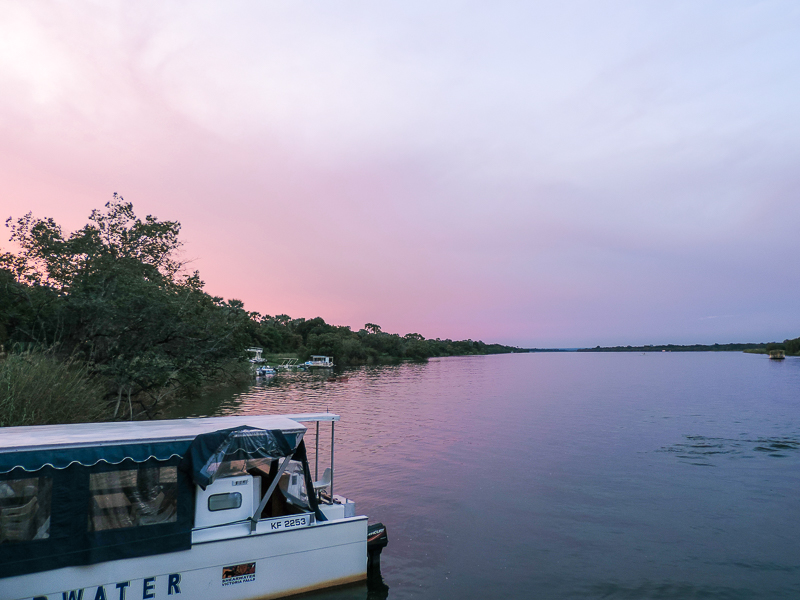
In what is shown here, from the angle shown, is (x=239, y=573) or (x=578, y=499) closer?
(x=239, y=573)

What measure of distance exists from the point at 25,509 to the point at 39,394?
30.4ft

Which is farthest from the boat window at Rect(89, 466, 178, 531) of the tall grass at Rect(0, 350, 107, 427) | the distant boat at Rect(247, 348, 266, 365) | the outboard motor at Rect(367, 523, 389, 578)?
the distant boat at Rect(247, 348, 266, 365)

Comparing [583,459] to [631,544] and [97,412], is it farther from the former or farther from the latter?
[97,412]

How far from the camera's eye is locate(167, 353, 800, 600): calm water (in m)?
11.5

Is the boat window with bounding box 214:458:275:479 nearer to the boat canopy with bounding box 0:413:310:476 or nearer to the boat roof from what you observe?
the boat canopy with bounding box 0:413:310:476

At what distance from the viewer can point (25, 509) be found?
7.42m

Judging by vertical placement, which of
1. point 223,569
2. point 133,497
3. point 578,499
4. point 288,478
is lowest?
point 578,499

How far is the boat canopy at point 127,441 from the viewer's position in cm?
743

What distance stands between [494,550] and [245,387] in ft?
166

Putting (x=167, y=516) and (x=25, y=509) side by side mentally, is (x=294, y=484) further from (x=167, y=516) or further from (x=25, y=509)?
(x=25, y=509)

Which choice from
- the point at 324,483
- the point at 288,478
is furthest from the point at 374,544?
the point at 288,478

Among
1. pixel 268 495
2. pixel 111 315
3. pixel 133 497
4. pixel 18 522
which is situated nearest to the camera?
pixel 18 522

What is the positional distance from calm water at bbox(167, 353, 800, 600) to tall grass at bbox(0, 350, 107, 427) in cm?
952

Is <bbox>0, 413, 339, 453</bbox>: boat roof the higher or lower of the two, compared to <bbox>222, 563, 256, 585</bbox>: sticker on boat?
higher
